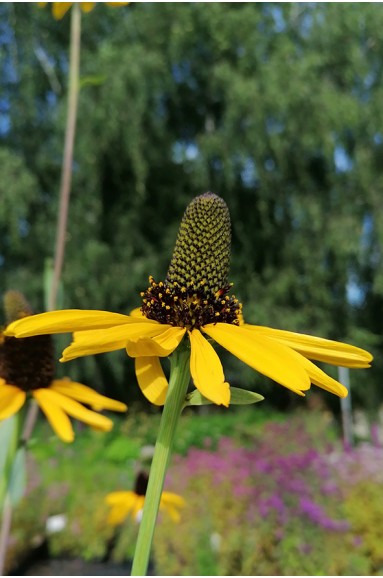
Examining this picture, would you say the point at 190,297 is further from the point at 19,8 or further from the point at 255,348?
the point at 19,8

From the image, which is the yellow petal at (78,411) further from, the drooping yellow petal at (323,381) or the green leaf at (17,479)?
the drooping yellow petal at (323,381)

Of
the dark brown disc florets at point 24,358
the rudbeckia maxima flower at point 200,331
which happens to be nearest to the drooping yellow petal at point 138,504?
the dark brown disc florets at point 24,358

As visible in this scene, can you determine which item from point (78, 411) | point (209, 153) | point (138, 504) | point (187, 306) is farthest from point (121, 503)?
point (209, 153)

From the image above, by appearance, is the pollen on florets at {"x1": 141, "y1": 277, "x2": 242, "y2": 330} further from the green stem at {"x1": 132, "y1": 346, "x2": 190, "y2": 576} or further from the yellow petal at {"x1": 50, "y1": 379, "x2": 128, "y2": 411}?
the yellow petal at {"x1": 50, "y1": 379, "x2": 128, "y2": 411}

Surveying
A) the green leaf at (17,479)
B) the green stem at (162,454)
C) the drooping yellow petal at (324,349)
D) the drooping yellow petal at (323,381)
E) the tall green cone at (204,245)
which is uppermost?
the tall green cone at (204,245)

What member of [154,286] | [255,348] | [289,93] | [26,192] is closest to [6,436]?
[154,286]


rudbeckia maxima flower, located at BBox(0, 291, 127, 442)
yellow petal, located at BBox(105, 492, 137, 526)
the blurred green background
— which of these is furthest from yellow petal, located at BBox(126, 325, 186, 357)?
the blurred green background

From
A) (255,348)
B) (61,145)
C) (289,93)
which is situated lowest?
(255,348)
